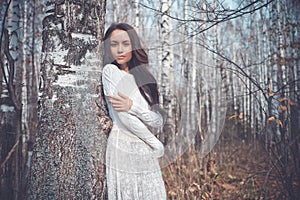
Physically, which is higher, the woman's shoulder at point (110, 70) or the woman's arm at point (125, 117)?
the woman's shoulder at point (110, 70)

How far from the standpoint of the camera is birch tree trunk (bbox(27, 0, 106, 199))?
1.96m

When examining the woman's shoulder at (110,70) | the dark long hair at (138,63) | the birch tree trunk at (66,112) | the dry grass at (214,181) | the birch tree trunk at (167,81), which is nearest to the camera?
the birch tree trunk at (66,112)

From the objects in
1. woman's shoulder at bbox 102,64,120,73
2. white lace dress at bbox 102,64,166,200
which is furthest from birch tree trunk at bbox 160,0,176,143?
woman's shoulder at bbox 102,64,120,73

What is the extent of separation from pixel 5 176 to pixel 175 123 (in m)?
2.47

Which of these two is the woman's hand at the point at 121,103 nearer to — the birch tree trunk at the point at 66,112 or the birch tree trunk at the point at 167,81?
the birch tree trunk at the point at 66,112

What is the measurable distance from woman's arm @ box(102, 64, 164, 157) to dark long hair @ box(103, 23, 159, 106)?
0.15 m

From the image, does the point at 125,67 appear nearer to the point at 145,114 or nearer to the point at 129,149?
the point at 145,114

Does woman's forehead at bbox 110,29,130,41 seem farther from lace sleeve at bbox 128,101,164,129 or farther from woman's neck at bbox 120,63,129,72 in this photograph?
lace sleeve at bbox 128,101,164,129

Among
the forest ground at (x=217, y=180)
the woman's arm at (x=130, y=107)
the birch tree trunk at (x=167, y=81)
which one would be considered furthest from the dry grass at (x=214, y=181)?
the woman's arm at (x=130, y=107)

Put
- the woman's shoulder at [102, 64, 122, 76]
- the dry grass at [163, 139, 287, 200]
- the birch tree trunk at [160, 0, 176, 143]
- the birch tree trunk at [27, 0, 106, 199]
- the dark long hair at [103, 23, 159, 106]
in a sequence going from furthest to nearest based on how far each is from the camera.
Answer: the birch tree trunk at [160, 0, 176, 143], the dry grass at [163, 139, 287, 200], the dark long hair at [103, 23, 159, 106], the woman's shoulder at [102, 64, 122, 76], the birch tree trunk at [27, 0, 106, 199]

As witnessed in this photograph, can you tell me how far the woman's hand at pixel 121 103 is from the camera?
1.97 m

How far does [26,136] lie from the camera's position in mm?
3693

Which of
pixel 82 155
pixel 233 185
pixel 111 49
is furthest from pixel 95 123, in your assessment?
pixel 233 185

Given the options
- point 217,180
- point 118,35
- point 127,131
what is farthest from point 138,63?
point 217,180
